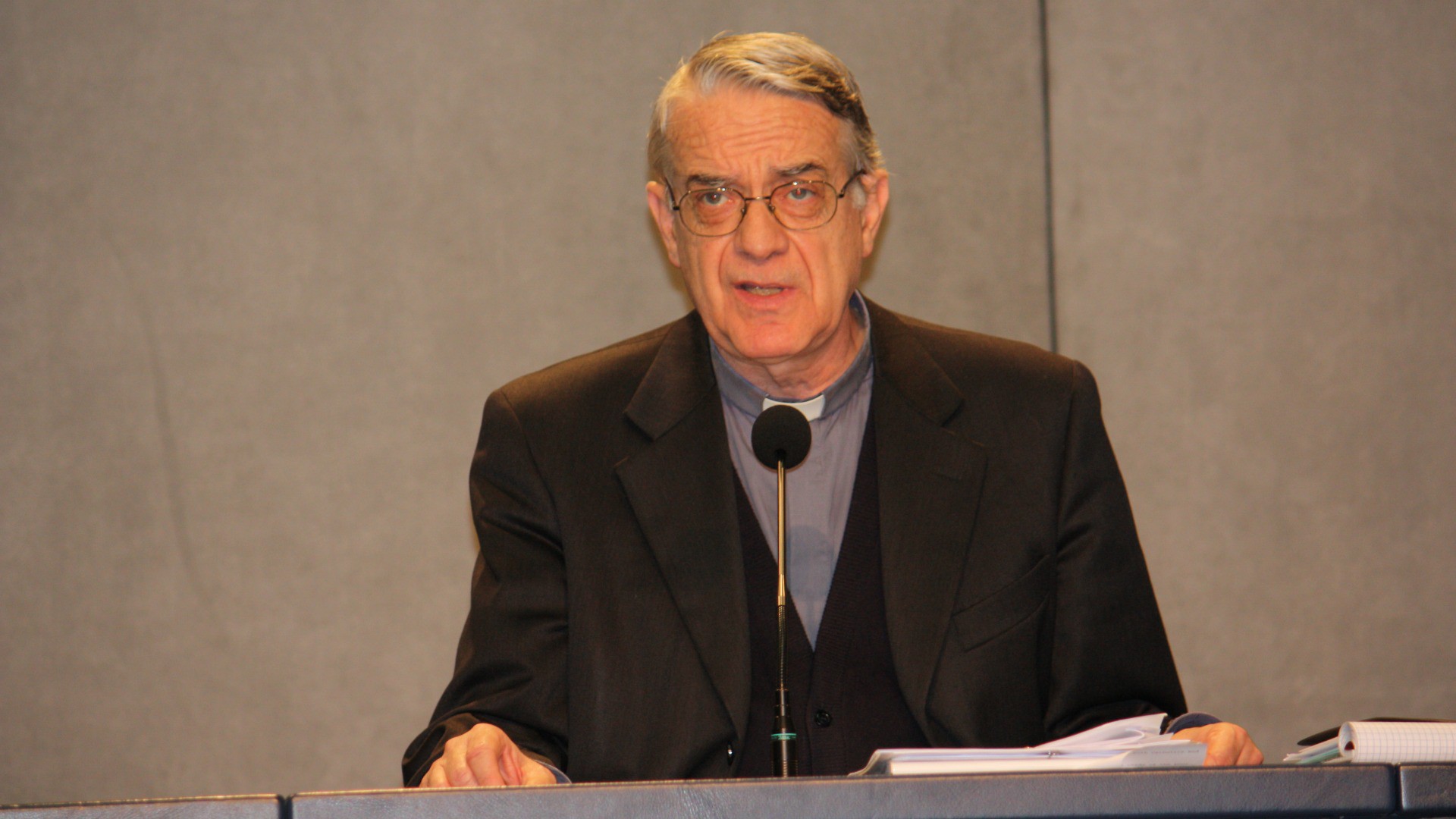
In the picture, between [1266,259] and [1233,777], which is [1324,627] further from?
[1233,777]

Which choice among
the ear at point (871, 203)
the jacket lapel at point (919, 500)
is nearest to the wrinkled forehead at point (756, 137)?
the ear at point (871, 203)

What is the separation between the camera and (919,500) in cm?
212

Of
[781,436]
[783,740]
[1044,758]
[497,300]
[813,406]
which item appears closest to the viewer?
[1044,758]

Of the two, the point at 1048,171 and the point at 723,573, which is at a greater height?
the point at 1048,171

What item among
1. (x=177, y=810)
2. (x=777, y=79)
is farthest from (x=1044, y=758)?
(x=777, y=79)

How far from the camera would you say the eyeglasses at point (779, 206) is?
7.16 ft

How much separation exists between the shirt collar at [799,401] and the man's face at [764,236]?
0.09m

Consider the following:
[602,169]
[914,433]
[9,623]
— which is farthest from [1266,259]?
[9,623]

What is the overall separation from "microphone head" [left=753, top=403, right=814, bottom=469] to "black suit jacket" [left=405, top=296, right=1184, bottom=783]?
0.41m

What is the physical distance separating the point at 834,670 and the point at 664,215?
2.73 feet

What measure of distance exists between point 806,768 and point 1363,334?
184 centimetres

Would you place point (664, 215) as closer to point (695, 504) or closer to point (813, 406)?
point (813, 406)

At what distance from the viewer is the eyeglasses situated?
7.16 ft

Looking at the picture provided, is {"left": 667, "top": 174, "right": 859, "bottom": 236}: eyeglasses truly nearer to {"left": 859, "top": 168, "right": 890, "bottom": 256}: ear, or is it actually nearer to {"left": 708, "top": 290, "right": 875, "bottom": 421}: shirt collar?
{"left": 859, "top": 168, "right": 890, "bottom": 256}: ear
